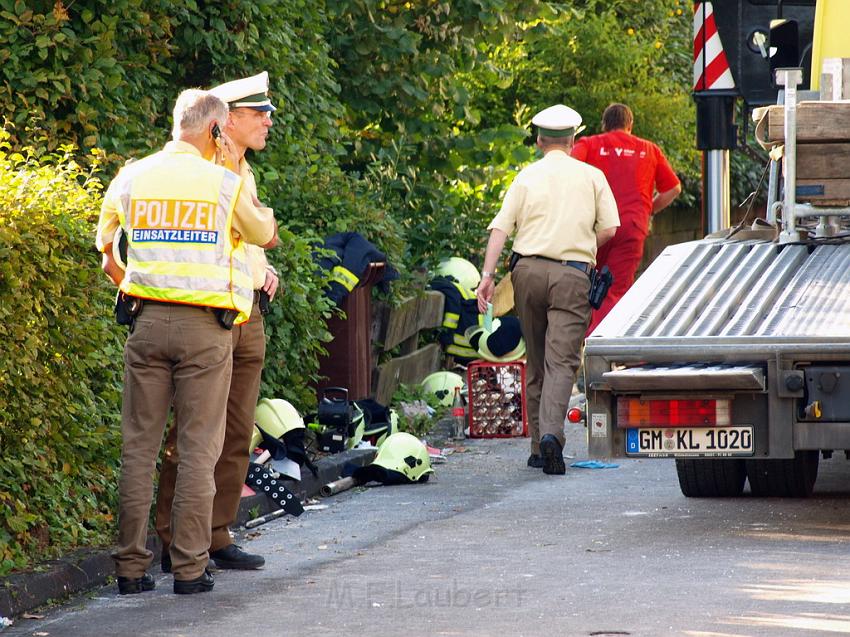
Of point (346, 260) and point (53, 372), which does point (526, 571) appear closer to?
point (53, 372)

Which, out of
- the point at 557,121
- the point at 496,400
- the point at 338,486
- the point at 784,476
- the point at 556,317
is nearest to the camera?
the point at 784,476

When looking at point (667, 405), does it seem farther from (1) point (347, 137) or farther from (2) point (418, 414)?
(1) point (347, 137)

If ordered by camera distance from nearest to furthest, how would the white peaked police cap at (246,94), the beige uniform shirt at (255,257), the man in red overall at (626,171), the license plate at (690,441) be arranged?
the beige uniform shirt at (255,257) → the white peaked police cap at (246,94) → the license plate at (690,441) → the man in red overall at (626,171)

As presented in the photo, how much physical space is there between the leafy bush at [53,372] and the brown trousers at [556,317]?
3.06 metres

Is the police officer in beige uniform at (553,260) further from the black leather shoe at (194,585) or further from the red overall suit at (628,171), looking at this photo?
the black leather shoe at (194,585)

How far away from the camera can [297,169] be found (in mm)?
11539

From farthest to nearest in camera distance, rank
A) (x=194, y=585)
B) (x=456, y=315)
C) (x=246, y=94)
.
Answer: (x=456, y=315) → (x=246, y=94) → (x=194, y=585)

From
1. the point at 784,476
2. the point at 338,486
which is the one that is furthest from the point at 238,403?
the point at 784,476

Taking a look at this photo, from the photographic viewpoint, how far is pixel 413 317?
507 inches

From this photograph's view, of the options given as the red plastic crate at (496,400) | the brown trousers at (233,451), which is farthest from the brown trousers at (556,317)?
the brown trousers at (233,451)

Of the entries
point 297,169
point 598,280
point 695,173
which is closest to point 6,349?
point 598,280

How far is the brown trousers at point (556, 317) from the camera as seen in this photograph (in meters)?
9.83

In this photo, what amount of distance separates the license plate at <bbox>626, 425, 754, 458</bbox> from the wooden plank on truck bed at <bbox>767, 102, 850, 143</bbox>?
1736 millimetres

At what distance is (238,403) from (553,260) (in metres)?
3.23
